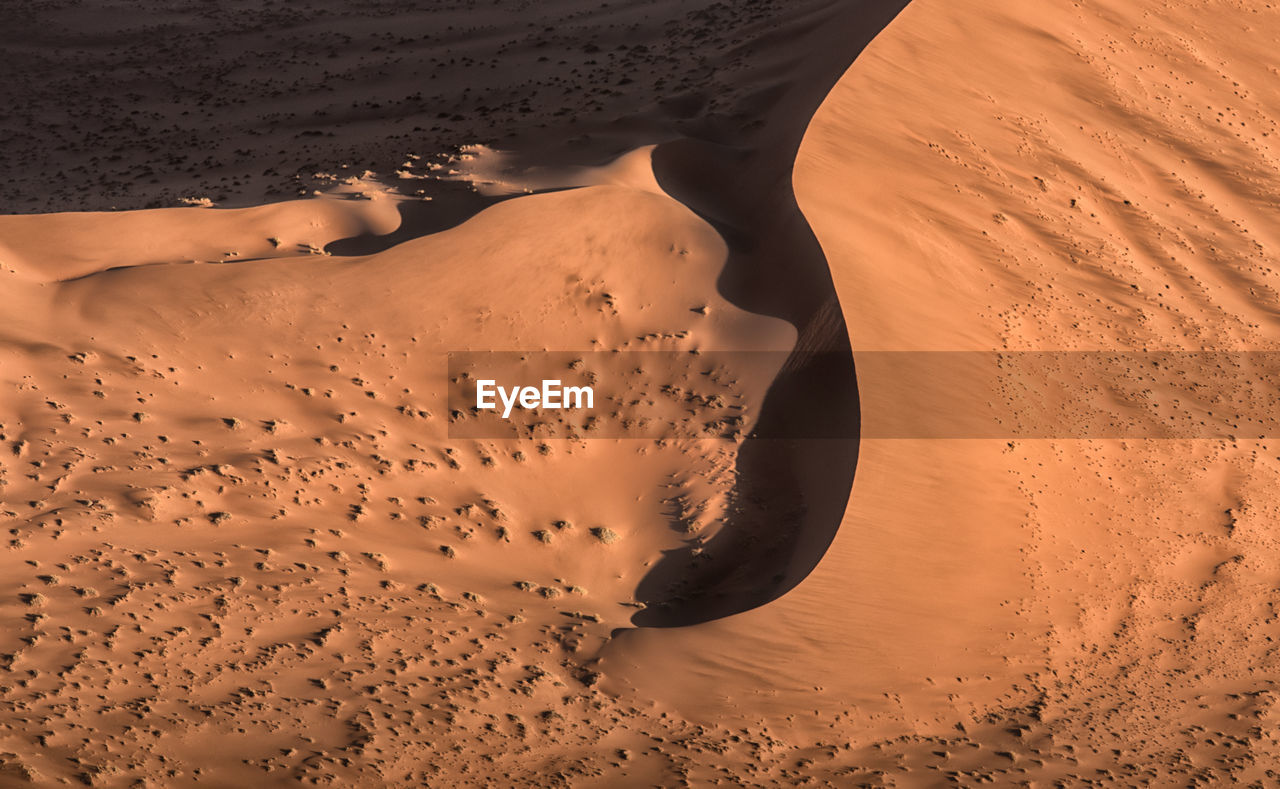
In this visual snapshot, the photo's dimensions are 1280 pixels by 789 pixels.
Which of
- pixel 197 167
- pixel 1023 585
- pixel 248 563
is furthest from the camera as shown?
pixel 197 167

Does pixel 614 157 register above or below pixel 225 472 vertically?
above

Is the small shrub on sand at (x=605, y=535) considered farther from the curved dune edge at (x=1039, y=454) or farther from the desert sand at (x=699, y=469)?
the curved dune edge at (x=1039, y=454)

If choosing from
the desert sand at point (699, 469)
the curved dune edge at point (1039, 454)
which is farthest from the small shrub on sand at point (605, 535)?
the curved dune edge at point (1039, 454)

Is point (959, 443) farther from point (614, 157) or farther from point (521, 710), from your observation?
point (614, 157)

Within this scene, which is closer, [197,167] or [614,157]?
[614,157]

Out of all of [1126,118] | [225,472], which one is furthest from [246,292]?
Answer: [1126,118]
